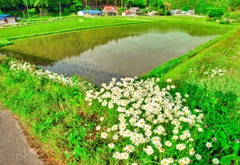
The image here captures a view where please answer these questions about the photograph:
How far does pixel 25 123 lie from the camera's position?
5.76m

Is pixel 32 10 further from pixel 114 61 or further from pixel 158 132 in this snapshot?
pixel 158 132

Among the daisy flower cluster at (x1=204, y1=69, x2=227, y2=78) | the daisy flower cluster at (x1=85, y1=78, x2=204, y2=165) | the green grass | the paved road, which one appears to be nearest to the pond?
the daisy flower cluster at (x1=204, y1=69, x2=227, y2=78)

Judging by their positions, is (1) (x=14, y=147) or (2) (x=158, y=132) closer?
(2) (x=158, y=132)

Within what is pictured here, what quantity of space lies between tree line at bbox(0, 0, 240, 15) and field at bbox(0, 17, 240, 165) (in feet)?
196

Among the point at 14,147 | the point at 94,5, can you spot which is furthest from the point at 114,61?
the point at 94,5

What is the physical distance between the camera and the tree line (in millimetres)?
68062

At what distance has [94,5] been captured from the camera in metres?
95.2

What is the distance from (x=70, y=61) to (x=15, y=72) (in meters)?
7.36

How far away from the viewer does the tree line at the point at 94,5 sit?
68062mm

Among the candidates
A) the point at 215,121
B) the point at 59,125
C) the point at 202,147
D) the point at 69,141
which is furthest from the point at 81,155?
the point at 215,121

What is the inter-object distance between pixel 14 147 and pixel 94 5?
3908 inches

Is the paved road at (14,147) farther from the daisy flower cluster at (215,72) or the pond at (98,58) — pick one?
the daisy flower cluster at (215,72)

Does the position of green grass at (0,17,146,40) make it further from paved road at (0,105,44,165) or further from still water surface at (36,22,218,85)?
paved road at (0,105,44,165)

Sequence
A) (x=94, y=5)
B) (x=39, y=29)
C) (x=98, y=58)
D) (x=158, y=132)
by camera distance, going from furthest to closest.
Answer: (x=94, y=5), (x=39, y=29), (x=98, y=58), (x=158, y=132)
